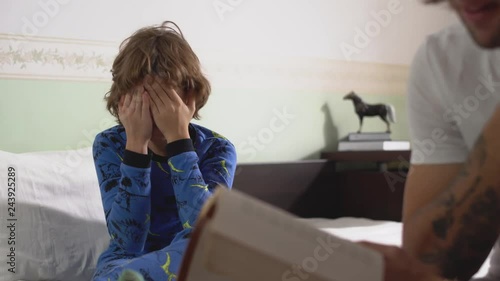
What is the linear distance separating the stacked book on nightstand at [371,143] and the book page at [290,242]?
6.48 ft

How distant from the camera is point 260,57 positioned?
85.5 inches

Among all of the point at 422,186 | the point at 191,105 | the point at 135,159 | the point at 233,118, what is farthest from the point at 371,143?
the point at 422,186

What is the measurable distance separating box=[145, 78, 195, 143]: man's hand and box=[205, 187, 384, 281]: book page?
737 millimetres

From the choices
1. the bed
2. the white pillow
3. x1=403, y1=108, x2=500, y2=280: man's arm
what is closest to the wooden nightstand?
the bed

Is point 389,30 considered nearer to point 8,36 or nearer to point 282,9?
point 282,9

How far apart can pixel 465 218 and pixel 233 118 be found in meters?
1.64

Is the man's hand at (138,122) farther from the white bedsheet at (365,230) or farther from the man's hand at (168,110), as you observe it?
the white bedsheet at (365,230)

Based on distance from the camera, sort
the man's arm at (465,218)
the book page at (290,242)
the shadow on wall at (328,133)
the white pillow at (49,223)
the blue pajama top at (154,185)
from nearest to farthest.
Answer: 1. the book page at (290,242)
2. the man's arm at (465,218)
3. the blue pajama top at (154,185)
4. the white pillow at (49,223)
5. the shadow on wall at (328,133)

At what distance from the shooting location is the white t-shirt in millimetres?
505

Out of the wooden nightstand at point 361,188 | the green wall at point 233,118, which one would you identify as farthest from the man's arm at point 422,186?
the wooden nightstand at point 361,188

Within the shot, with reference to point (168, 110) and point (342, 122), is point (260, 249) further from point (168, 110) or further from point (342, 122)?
point (342, 122)

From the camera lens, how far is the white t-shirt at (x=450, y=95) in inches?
19.9

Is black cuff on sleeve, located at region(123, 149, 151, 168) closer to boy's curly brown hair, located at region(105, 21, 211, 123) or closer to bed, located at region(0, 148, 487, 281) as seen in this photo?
boy's curly brown hair, located at region(105, 21, 211, 123)

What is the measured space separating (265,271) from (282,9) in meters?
1.96
